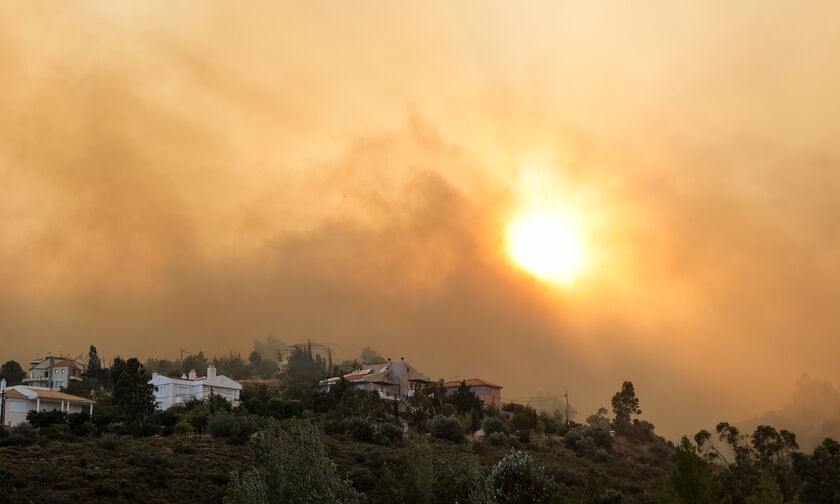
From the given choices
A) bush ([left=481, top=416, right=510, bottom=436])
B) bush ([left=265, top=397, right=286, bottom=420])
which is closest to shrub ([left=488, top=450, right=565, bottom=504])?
bush ([left=265, top=397, right=286, bottom=420])

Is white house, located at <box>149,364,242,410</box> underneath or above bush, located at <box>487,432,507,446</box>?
above

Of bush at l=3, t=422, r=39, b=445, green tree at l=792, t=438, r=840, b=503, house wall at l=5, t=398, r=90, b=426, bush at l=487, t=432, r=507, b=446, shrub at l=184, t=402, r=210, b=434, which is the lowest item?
green tree at l=792, t=438, r=840, b=503

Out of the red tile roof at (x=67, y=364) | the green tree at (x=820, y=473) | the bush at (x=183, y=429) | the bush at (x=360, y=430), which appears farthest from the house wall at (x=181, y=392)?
the green tree at (x=820, y=473)

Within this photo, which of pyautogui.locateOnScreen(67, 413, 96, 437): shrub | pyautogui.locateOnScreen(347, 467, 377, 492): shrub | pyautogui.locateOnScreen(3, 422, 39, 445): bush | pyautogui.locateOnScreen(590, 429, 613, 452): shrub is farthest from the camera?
pyautogui.locateOnScreen(590, 429, 613, 452): shrub

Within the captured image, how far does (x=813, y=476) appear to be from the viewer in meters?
70.1

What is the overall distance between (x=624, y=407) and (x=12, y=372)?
107 metres

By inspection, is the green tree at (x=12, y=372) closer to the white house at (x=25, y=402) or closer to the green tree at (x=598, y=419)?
the white house at (x=25, y=402)

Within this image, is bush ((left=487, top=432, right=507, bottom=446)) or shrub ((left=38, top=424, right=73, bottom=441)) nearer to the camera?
shrub ((left=38, top=424, right=73, bottom=441))

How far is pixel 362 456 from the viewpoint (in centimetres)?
6706

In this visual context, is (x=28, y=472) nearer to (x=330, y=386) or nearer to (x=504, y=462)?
(x=504, y=462)

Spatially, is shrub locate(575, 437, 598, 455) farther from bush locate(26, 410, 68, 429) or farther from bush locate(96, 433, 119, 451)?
bush locate(26, 410, 68, 429)

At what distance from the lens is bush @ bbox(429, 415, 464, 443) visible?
8494 cm

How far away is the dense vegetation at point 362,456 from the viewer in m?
42.3

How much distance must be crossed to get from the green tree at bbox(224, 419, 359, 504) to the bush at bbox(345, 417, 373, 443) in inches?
1293
